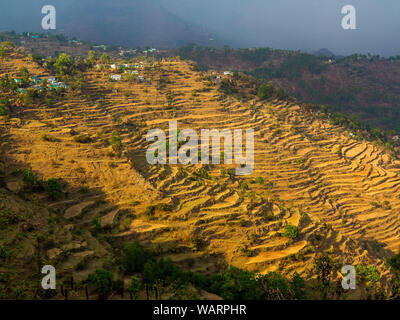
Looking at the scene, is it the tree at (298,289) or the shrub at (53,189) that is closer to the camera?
the tree at (298,289)

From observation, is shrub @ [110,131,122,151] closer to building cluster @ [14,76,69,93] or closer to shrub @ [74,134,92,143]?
shrub @ [74,134,92,143]

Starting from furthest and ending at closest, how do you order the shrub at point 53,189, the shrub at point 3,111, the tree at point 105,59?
the tree at point 105,59
the shrub at point 3,111
the shrub at point 53,189

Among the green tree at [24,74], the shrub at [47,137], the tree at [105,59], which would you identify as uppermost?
the tree at [105,59]

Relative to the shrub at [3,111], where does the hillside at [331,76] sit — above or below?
above

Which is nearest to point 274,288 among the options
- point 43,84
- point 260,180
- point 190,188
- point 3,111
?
point 190,188

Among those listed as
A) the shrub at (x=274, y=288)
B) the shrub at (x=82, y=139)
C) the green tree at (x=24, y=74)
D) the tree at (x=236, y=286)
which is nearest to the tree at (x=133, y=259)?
the tree at (x=236, y=286)

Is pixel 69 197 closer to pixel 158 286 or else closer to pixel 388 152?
pixel 158 286

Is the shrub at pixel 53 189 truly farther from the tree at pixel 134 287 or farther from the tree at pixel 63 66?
the tree at pixel 63 66

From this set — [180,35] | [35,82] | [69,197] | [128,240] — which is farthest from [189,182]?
[180,35]
